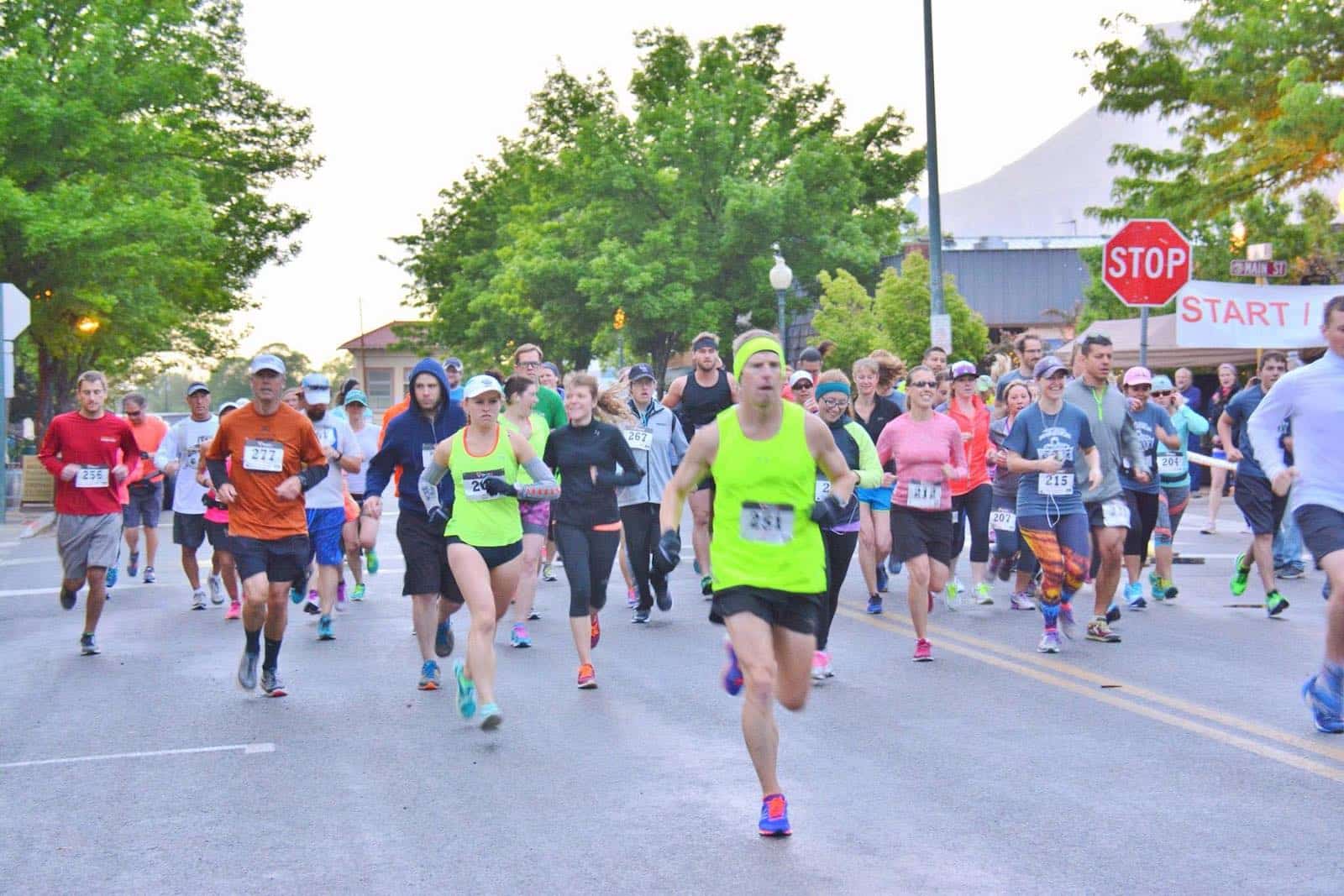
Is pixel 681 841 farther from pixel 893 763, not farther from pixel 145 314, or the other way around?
pixel 145 314

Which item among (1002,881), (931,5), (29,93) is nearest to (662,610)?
(1002,881)

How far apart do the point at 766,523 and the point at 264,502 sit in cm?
411

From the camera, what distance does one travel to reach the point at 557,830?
611 cm

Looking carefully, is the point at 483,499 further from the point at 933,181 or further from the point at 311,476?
the point at 933,181

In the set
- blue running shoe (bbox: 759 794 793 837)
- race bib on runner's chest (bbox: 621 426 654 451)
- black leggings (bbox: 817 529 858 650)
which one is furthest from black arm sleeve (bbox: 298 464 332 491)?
blue running shoe (bbox: 759 794 793 837)

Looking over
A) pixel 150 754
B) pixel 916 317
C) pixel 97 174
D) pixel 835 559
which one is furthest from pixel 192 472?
pixel 916 317

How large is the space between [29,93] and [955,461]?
26.4m

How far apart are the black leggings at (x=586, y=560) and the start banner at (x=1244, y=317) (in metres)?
14.4

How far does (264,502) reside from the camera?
30.6ft

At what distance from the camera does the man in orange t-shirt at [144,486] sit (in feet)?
53.1

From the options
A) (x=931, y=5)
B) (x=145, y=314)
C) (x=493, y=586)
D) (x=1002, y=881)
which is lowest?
(x=1002, y=881)

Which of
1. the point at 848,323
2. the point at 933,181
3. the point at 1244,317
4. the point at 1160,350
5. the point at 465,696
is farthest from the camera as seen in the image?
the point at 848,323

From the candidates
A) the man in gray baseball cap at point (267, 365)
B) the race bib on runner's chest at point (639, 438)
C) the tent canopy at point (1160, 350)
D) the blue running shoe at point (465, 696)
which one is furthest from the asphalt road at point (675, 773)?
the tent canopy at point (1160, 350)

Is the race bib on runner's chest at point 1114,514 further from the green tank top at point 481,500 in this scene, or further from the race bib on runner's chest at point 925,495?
the green tank top at point 481,500
